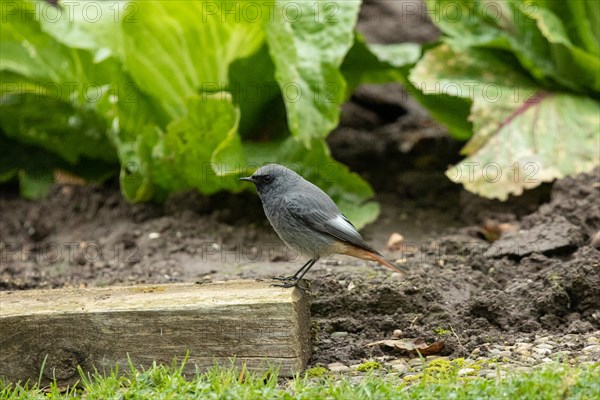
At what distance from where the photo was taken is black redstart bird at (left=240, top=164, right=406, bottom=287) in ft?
13.7

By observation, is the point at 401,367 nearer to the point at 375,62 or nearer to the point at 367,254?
the point at 367,254

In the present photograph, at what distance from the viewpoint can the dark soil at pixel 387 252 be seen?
13.9 ft

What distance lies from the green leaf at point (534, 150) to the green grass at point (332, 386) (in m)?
1.94

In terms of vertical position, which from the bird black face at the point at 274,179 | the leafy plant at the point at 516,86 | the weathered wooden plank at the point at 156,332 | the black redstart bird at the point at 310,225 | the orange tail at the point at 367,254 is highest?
the leafy plant at the point at 516,86

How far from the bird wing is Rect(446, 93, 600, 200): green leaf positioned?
4.66ft

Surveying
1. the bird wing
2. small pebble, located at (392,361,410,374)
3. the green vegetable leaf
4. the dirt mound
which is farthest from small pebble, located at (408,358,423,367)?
the green vegetable leaf

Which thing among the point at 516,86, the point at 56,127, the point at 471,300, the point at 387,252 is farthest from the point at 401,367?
the point at 56,127

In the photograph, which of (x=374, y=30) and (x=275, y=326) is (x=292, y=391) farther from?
(x=374, y=30)

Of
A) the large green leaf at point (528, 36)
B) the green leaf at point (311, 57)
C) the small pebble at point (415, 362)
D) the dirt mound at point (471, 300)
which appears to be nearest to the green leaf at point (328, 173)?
the green leaf at point (311, 57)

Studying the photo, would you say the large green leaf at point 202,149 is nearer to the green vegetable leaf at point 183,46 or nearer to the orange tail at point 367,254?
the green vegetable leaf at point 183,46

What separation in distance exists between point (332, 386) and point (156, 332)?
2.98ft

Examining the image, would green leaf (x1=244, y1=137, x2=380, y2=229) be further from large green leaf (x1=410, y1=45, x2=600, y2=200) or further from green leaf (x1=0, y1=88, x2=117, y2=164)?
green leaf (x1=0, y1=88, x2=117, y2=164)

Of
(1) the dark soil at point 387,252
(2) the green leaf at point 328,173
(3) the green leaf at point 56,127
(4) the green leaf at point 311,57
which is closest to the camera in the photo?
(1) the dark soil at point 387,252

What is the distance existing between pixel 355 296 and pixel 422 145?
307 centimetres
